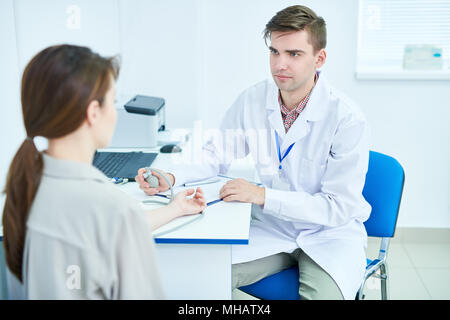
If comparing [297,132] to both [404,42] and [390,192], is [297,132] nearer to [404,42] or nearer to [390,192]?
[390,192]

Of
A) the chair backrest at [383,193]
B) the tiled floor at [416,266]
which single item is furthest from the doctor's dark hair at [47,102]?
the tiled floor at [416,266]

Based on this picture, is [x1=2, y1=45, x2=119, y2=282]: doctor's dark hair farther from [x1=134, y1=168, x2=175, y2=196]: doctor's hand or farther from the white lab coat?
the white lab coat

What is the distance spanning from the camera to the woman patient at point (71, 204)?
87 cm

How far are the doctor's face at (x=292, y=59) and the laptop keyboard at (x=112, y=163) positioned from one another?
70 cm

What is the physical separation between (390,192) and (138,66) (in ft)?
5.39

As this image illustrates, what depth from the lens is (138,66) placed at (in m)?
2.72

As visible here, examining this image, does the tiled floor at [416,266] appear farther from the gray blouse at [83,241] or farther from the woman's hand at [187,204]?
the gray blouse at [83,241]

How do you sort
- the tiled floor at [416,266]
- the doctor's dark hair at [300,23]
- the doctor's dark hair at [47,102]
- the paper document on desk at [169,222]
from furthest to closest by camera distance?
the tiled floor at [416,266]
the doctor's dark hair at [300,23]
the paper document on desk at [169,222]
the doctor's dark hair at [47,102]

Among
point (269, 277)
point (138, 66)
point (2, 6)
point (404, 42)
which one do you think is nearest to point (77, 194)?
point (269, 277)

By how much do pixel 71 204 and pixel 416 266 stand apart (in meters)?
2.33

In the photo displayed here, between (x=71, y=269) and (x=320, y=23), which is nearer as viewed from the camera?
(x=71, y=269)

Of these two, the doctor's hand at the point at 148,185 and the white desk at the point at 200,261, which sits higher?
the doctor's hand at the point at 148,185

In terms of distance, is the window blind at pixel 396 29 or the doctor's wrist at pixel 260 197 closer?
the doctor's wrist at pixel 260 197

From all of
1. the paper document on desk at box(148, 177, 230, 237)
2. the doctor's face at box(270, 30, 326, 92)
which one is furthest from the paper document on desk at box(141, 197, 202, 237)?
the doctor's face at box(270, 30, 326, 92)
